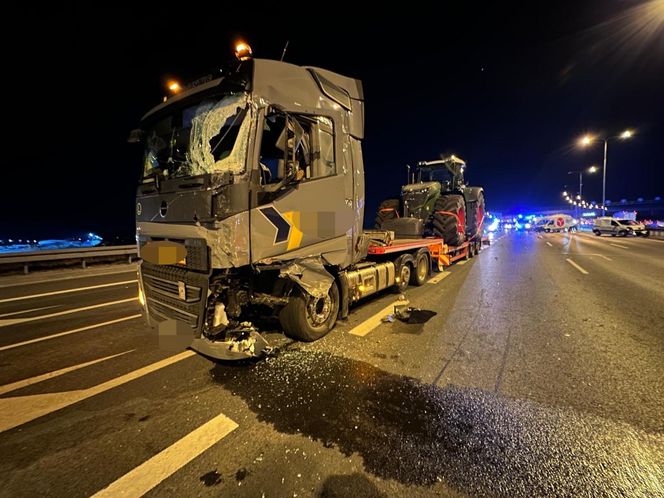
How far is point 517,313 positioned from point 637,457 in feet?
11.9

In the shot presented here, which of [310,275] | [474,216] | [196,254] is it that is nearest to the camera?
[196,254]

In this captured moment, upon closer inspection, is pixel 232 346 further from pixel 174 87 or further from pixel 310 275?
pixel 174 87

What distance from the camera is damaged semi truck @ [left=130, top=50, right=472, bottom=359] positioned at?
10.9ft

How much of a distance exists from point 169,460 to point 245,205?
2.29 m

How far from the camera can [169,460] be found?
7.29 feet

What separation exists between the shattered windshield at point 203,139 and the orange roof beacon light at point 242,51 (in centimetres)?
46

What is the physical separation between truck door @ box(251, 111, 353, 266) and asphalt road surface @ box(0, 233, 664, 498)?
1.43 metres

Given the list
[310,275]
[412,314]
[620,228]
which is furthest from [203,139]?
[620,228]

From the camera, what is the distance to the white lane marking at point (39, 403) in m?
2.74

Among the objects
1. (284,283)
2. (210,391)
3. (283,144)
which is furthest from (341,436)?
(283,144)

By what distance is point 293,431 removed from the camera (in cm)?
254

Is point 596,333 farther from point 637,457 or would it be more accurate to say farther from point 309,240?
point 309,240

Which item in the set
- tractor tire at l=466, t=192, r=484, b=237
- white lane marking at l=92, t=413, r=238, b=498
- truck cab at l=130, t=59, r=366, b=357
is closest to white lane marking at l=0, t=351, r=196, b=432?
truck cab at l=130, t=59, r=366, b=357

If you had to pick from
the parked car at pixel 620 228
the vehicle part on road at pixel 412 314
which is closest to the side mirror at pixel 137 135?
the vehicle part on road at pixel 412 314
